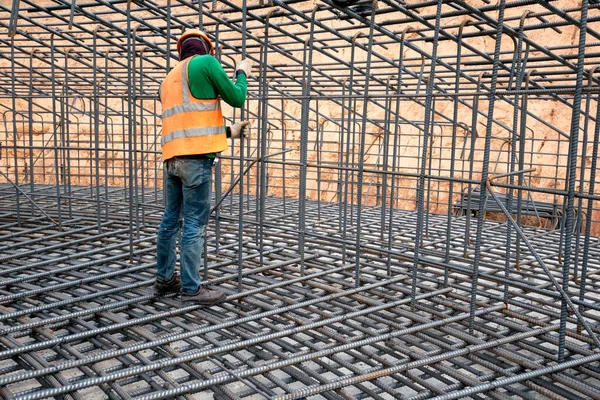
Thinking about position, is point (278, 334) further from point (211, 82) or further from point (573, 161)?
point (573, 161)

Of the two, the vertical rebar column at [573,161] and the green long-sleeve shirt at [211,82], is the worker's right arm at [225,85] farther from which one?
the vertical rebar column at [573,161]

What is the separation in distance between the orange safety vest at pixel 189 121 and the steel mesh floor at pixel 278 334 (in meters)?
1.13

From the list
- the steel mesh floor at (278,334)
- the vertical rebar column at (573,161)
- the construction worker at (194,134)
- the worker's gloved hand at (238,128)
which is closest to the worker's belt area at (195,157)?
the construction worker at (194,134)

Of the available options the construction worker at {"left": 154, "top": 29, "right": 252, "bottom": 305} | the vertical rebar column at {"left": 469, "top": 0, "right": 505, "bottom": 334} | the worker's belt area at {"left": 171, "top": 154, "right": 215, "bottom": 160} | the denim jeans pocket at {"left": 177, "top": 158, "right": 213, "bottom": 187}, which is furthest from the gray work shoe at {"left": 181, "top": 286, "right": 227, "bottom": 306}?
the vertical rebar column at {"left": 469, "top": 0, "right": 505, "bottom": 334}

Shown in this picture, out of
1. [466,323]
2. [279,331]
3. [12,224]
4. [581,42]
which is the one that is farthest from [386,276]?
[12,224]

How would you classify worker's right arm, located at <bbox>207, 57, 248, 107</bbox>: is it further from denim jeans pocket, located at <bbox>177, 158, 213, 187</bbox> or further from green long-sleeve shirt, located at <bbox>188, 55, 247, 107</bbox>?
denim jeans pocket, located at <bbox>177, 158, 213, 187</bbox>

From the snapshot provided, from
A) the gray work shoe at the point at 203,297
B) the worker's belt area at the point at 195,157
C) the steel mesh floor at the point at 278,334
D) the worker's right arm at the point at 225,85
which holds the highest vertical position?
the worker's right arm at the point at 225,85

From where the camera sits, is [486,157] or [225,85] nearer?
[486,157]

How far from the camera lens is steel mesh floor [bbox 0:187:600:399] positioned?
2.98 m

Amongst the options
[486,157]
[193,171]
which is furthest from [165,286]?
[486,157]

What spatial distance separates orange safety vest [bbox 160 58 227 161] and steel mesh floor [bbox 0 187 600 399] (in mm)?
1126

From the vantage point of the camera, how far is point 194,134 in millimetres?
4027

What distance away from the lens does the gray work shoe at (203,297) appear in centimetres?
413

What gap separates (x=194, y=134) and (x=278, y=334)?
152 centimetres
